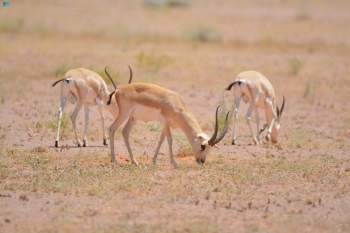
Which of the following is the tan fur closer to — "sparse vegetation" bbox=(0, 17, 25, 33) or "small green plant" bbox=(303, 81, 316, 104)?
"small green plant" bbox=(303, 81, 316, 104)

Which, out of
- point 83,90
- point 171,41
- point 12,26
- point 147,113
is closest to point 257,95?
point 83,90

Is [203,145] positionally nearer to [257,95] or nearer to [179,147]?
[179,147]

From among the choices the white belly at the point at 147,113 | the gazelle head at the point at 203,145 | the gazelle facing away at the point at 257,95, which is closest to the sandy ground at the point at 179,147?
the gazelle head at the point at 203,145

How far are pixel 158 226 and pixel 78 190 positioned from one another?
74.9 inches

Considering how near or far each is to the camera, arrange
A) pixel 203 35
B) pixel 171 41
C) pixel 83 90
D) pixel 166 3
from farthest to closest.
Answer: pixel 166 3 < pixel 203 35 < pixel 171 41 < pixel 83 90

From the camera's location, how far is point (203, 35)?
3206cm

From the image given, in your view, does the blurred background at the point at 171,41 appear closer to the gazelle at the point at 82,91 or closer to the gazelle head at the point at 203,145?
the gazelle at the point at 82,91

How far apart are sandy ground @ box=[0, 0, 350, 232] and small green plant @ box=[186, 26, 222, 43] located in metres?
0.06

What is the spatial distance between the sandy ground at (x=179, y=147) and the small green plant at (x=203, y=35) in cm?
6

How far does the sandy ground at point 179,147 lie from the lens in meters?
7.89

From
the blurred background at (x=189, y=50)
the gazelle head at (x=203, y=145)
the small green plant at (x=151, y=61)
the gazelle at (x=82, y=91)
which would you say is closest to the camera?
the gazelle head at (x=203, y=145)

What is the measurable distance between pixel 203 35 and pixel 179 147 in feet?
65.4

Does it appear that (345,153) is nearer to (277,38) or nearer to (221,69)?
(221,69)

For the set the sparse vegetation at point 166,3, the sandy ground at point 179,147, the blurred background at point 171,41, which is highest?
the sparse vegetation at point 166,3
